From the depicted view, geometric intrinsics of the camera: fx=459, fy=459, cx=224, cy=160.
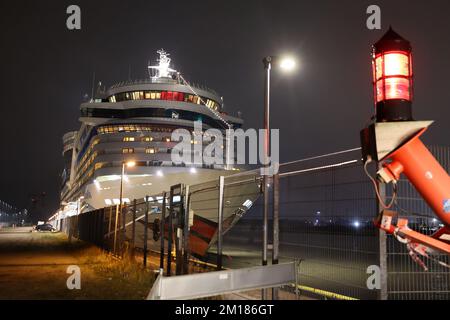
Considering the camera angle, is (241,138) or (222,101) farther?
(222,101)

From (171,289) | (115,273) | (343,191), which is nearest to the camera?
(171,289)

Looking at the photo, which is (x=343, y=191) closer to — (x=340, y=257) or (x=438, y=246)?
(x=340, y=257)

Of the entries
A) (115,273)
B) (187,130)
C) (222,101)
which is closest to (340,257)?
(115,273)

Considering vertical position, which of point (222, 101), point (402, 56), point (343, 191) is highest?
point (222, 101)

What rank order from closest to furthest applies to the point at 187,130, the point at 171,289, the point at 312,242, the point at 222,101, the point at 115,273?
the point at 171,289, the point at 312,242, the point at 115,273, the point at 187,130, the point at 222,101

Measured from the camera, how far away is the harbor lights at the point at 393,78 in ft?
15.1

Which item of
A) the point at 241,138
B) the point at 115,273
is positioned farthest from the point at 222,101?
the point at 115,273

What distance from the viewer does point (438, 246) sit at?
4730 mm

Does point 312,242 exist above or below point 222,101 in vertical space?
below

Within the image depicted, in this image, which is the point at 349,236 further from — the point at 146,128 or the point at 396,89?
the point at 146,128

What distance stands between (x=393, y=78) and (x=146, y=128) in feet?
147

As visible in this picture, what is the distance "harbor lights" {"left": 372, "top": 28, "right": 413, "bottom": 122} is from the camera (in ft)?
15.1

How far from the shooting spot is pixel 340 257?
6.31 m
